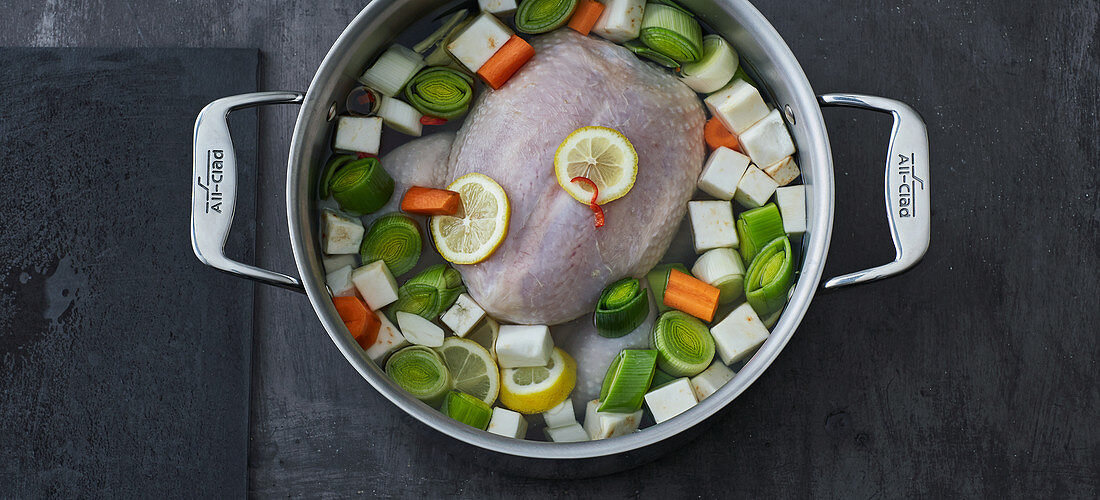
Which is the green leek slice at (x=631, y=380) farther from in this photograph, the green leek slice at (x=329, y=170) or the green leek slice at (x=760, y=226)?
the green leek slice at (x=329, y=170)

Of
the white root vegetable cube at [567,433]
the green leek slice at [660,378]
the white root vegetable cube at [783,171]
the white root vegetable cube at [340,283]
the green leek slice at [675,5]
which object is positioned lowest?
the white root vegetable cube at [567,433]

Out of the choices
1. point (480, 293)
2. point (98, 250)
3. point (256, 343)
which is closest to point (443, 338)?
point (480, 293)

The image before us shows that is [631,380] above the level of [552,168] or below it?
below

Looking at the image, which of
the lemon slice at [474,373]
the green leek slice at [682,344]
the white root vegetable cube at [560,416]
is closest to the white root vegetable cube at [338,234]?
the lemon slice at [474,373]

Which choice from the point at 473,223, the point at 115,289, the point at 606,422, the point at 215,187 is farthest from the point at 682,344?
the point at 115,289

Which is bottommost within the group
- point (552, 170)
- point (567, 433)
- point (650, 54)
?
point (567, 433)

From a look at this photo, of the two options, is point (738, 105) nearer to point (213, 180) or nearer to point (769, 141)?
point (769, 141)

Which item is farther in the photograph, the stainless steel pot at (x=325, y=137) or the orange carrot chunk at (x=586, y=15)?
the orange carrot chunk at (x=586, y=15)
